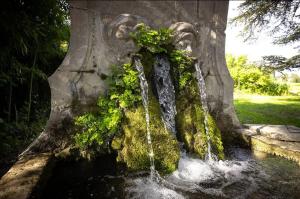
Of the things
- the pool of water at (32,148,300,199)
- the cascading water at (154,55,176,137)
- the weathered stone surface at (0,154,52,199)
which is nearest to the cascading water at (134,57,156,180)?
the pool of water at (32,148,300,199)

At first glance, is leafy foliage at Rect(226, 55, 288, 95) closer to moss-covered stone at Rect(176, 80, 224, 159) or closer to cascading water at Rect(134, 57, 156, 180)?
moss-covered stone at Rect(176, 80, 224, 159)

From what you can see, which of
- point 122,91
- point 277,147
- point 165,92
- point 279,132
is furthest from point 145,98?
point 279,132

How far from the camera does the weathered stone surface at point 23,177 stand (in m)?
2.30

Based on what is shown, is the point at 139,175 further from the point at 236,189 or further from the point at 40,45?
the point at 40,45

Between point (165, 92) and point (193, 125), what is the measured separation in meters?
0.78

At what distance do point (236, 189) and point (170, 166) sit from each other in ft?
2.96

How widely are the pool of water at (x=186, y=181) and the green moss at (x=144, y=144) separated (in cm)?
16

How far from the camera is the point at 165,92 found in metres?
4.16

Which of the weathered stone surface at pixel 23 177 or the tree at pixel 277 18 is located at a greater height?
the tree at pixel 277 18

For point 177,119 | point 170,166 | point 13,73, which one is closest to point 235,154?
point 177,119

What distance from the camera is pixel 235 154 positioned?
437cm

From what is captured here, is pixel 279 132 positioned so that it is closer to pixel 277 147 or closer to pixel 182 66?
pixel 277 147

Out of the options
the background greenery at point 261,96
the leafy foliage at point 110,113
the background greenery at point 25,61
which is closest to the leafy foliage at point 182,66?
the leafy foliage at point 110,113

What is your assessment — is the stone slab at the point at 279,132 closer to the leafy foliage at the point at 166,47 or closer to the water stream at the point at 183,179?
the water stream at the point at 183,179
